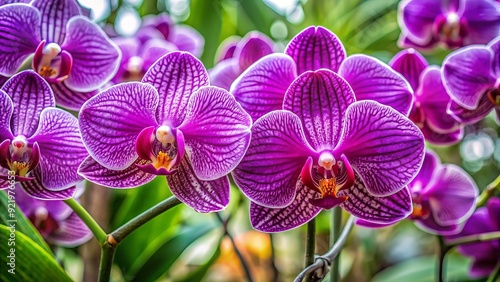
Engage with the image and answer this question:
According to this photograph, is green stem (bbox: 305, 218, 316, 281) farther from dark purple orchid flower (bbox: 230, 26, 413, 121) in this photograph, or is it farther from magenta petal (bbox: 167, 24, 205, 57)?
magenta petal (bbox: 167, 24, 205, 57)

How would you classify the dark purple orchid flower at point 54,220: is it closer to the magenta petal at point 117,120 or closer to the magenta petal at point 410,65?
the magenta petal at point 117,120

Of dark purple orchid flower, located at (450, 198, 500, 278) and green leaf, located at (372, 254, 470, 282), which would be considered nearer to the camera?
dark purple orchid flower, located at (450, 198, 500, 278)

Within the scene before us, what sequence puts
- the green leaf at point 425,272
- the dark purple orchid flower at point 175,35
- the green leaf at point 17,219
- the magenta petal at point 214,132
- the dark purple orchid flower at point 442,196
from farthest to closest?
the green leaf at point 425,272 → the dark purple orchid flower at point 175,35 → the dark purple orchid flower at point 442,196 → the green leaf at point 17,219 → the magenta petal at point 214,132

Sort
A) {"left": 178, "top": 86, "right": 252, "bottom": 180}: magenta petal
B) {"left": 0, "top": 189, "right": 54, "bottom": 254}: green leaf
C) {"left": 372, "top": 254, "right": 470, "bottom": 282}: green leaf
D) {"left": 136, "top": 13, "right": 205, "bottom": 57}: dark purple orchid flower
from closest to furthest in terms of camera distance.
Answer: {"left": 178, "top": 86, "right": 252, "bottom": 180}: magenta petal, {"left": 0, "top": 189, "right": 54, "bottom": 254}: green leaf, {"left": 136, "top": 13, "right": 205, "bottom": 57}: dark purple orchid flower, {"left": 372, "top": 254, "right": 470, "bottom": 282}: green leaf

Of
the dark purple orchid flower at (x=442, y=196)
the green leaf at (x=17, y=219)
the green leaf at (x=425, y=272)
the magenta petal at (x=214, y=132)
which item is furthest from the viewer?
the green leaf at (x=425, y=272)

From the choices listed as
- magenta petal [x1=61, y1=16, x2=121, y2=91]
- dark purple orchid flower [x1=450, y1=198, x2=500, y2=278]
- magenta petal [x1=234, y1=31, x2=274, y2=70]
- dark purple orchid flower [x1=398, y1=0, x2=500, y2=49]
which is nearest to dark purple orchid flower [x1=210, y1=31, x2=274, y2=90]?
magenta petal [x1=234, y1=31, x2=274, y2=70]

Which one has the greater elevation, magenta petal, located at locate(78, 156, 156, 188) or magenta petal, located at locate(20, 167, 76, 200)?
magenta petal, located at locate(78, 156, 156, 188)

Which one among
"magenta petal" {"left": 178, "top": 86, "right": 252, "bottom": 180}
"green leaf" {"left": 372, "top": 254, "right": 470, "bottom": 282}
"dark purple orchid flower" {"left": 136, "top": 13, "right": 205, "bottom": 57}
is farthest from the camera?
"green leaf" {"left": 372, "top": 254, "right": 470, "bottom": 282}

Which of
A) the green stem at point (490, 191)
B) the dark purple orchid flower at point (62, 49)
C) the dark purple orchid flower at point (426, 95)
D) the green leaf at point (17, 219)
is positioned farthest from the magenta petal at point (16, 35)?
the green stem at point (490, 191)
